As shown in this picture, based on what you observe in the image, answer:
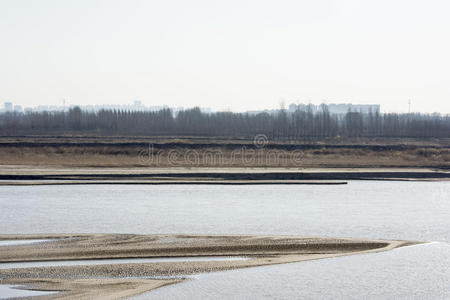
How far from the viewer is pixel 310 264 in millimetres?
20594

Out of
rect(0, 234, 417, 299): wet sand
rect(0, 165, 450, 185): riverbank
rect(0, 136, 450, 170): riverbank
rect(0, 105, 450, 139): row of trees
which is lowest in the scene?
rect(0, 234, 417, 299): wet sand

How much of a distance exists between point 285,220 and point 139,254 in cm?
880

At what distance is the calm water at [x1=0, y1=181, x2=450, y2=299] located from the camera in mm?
18047

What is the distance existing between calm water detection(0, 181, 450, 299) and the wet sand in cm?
80

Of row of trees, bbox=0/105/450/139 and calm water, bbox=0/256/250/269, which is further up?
row of trees, bbox=0/105/450/139

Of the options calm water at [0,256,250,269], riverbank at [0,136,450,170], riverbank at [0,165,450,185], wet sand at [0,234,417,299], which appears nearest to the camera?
wet sand at [0,234,417,299]

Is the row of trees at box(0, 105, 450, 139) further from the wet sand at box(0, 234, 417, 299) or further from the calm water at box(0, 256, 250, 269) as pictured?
the calm water at box(0, 256, 250, 269)

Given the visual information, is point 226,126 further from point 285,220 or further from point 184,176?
point 285,220

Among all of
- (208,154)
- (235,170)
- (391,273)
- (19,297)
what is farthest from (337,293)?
(208,154)

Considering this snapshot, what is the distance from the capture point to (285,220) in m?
28.4

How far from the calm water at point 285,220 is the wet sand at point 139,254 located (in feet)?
2.62

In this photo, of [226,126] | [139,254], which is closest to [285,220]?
[139,254]

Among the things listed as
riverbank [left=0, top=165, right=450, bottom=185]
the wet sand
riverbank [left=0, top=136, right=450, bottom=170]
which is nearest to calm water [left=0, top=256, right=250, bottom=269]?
the wet sand

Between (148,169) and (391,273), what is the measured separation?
1371 inches
